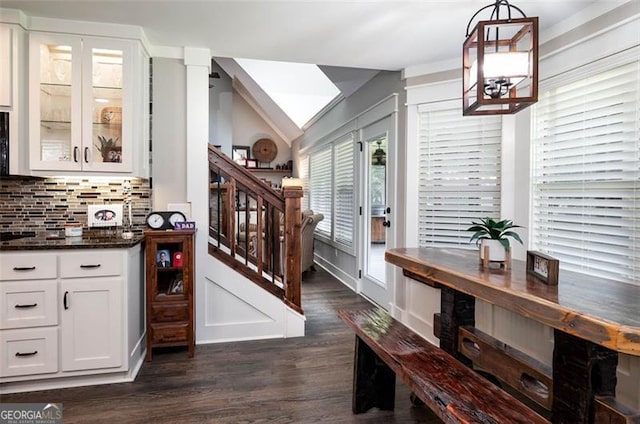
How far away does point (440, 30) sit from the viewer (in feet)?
8.58

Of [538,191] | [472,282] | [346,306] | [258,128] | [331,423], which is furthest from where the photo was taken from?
[258,128]

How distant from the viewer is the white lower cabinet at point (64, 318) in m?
2.24

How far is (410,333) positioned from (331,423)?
0.65 meters

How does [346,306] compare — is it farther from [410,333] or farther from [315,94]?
[315,94]

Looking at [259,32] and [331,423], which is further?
[259,32]

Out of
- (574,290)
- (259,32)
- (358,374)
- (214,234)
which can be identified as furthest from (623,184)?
(214,234)

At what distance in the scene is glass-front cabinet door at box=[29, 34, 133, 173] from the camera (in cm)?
256

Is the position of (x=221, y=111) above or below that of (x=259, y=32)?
above

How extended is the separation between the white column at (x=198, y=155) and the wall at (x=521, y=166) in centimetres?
181

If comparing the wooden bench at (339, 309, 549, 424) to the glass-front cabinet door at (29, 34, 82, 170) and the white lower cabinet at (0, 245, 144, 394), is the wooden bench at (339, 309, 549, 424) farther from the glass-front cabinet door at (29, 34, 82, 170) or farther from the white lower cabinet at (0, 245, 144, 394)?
the glass-front cabinet door at (29, 34, 82, 170)

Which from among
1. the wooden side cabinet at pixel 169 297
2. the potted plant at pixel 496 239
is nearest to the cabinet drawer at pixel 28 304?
the wooden side cabinet at pixel 169 297

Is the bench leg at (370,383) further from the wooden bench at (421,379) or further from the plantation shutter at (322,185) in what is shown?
the plantation shutter at (322,185)

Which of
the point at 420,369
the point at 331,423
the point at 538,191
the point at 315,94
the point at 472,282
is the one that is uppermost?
the point at 315,94

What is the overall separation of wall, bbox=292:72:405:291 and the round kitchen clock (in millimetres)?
1997
